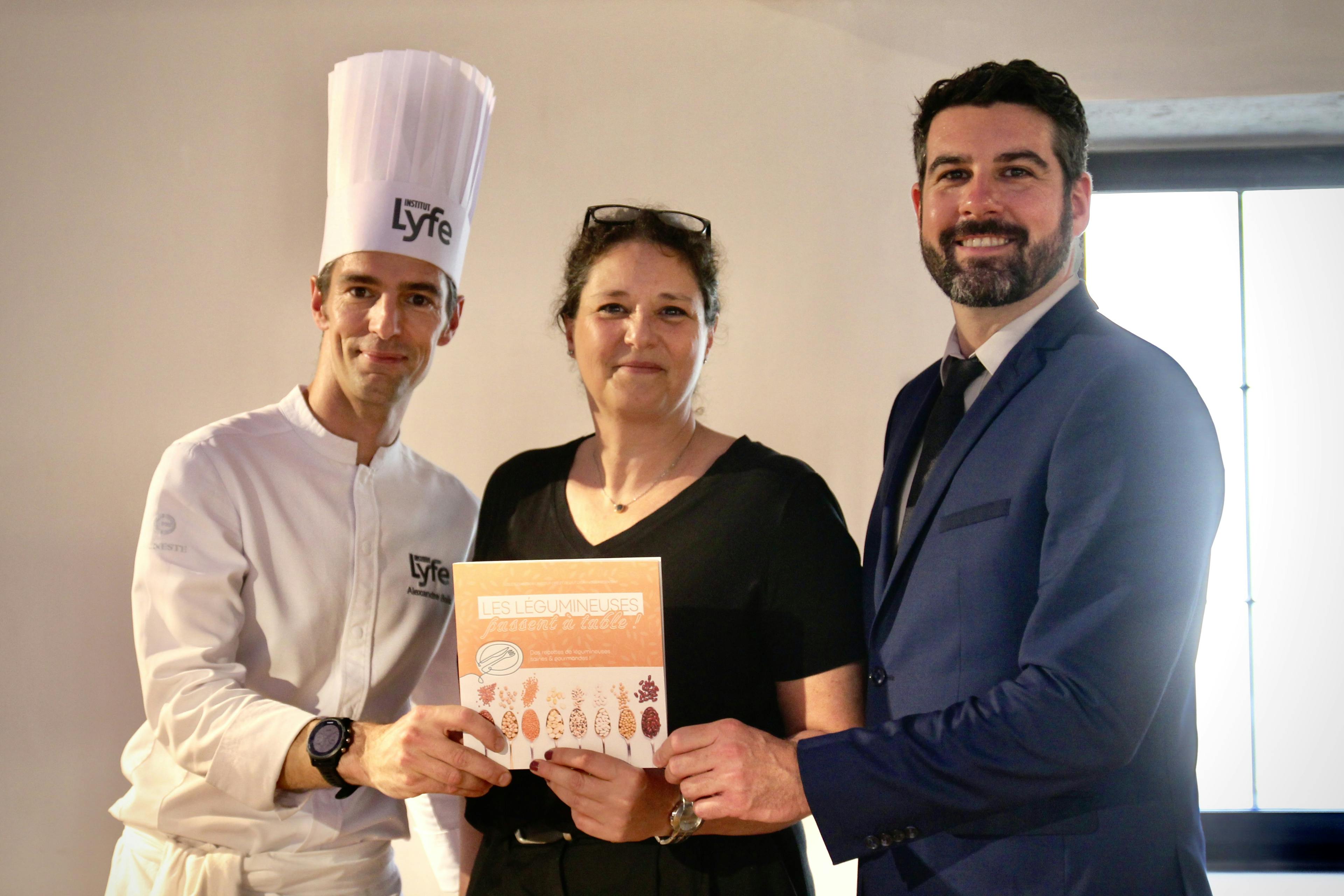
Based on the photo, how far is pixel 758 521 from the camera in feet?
5.04

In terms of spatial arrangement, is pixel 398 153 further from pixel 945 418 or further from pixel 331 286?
pixel 945 418

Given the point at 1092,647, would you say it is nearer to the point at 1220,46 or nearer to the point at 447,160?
the point at 447,160

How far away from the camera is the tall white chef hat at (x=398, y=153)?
6.18ft

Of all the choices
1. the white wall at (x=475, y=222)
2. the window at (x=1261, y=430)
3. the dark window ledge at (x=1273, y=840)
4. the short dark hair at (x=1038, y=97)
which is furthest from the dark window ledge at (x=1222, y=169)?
the dark window ledge at (x=1273, y=840)

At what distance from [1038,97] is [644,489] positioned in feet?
2.85

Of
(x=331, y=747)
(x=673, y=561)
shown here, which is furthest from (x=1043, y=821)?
(x=331, y=747)

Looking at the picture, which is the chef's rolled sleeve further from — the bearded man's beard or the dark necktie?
the bearded man's beard

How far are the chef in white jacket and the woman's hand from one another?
0.14m

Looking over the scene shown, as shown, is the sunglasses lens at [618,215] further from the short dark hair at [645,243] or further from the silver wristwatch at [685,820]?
the silver wristwatch at [685,820]

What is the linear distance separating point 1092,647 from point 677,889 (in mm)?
706

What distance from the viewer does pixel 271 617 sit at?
172cm

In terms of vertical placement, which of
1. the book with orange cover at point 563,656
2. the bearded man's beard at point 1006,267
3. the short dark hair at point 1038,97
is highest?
the short dark hair at point 1038,97

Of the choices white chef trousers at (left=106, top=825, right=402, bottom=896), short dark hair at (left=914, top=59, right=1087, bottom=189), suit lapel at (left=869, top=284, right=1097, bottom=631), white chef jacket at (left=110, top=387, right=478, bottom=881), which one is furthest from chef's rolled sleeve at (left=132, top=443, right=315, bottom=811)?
short dark hair at (left=914, top=59, right=1087, bottom=189)

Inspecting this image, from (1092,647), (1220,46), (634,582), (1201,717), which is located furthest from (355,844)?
(1220,46)
